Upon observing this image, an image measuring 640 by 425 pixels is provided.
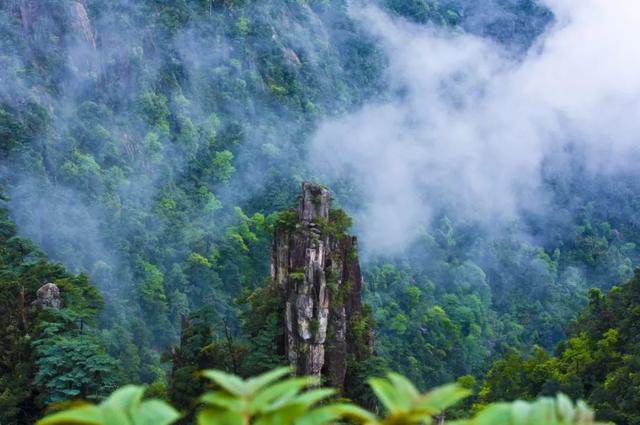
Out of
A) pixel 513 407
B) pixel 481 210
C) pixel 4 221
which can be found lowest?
pixel 513 407

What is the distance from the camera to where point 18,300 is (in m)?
15.8

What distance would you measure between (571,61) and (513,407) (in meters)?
103

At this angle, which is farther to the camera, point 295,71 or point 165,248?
point 295,71

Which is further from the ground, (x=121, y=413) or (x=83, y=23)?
(x=83, y=23)

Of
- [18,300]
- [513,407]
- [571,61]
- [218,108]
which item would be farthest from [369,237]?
[571,61]

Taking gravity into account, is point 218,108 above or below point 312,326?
above

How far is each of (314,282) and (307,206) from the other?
1766mm

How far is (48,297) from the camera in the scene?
15969 millimetres

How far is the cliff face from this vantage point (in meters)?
16.7

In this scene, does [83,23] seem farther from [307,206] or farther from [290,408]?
[290,408]

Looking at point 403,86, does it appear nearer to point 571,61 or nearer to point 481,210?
point 481,210

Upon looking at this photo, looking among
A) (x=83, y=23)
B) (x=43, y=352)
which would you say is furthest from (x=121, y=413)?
(x=83, y=23)

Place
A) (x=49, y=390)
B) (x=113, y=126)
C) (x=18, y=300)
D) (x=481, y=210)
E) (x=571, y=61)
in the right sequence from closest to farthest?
(x=49, y=390) < (x=18, y=300) < (x=113, y=126) < (x=481, y=210) < (x=571, y=61)

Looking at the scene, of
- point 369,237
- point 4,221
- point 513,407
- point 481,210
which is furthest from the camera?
point 481,210
